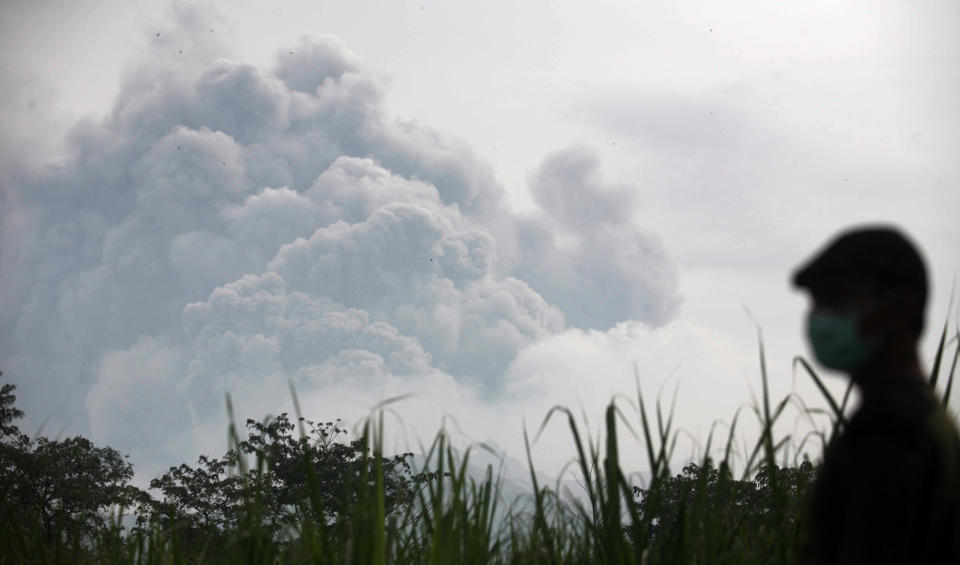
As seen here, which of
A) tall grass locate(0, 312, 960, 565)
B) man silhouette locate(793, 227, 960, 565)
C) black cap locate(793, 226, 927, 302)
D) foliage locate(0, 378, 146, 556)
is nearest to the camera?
man silhouette locate(793, 227, 960, 565)

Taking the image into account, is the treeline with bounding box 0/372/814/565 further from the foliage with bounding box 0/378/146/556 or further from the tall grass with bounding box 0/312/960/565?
the foliage with bounding box 0/378/146/556

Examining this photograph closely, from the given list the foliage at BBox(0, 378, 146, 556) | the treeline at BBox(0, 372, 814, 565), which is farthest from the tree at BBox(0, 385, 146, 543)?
the treeline at BBox(0, 372, 814, 565)

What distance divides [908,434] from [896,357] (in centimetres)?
19

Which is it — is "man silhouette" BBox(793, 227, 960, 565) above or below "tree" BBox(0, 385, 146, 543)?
below

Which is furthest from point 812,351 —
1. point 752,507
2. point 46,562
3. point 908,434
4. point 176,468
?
point 176,468

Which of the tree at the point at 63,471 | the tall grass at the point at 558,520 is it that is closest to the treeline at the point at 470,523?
the tall grass at the point at 558,520

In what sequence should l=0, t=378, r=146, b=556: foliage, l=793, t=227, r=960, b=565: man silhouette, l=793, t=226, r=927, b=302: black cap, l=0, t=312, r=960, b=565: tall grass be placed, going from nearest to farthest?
l=793, t=227, r=960, b=565: man silhouette < l=793, t=226, r=927, b=302: black cap < l=0, t=312, r=960, b=565: tall grass < l=0, t=378, r=146, b=556: foliage

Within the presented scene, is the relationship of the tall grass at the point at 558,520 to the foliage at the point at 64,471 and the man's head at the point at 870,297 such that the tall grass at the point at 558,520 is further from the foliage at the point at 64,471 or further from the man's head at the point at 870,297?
the foliage at the point at 64,471

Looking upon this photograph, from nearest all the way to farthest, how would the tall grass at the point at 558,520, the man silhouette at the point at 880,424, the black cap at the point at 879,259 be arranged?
the man silhouette at the point at 880,424, the black cap at the point at 879,259, the tall grass at the point at 558,520

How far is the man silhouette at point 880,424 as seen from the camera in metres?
1.63

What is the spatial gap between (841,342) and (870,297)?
11 cm

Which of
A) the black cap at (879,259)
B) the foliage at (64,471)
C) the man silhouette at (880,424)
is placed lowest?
the man silhouette at (880,424)

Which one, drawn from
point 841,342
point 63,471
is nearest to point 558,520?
point 841,342

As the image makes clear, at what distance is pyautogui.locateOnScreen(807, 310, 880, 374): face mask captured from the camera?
1754 mm
